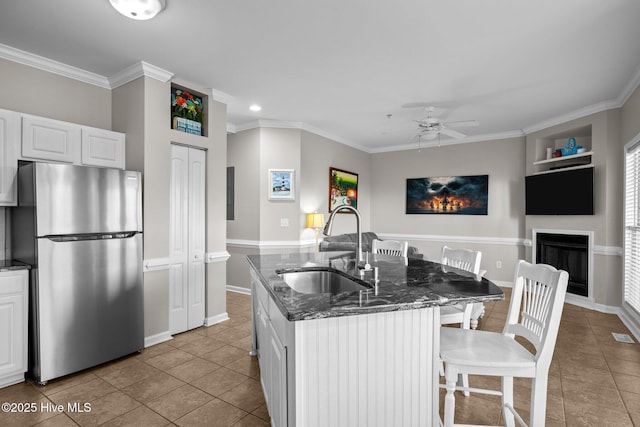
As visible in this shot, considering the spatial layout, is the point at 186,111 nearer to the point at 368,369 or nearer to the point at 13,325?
the point at 13,325

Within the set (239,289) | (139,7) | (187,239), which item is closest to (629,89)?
(139,7)

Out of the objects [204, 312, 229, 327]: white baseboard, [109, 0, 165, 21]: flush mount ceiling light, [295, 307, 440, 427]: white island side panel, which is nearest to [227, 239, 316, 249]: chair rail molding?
[204, 312, 229, 327]: white baseboard

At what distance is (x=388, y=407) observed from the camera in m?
1.44

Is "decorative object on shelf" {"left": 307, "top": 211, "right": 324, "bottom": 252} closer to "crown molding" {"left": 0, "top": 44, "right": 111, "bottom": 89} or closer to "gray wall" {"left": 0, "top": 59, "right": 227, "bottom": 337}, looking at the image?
"gray wall" {"left": 0, "top": 59, "right": 227, "bottom": 337}

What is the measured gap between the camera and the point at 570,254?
4836 mm

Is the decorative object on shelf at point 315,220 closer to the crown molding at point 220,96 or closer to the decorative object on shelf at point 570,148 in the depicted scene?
the crown molding at point 220,96

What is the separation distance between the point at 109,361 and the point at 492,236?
575 centimetres

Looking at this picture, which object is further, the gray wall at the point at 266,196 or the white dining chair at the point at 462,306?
the gray wall at the point at 266,196

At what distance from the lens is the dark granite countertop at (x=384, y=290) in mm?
1325

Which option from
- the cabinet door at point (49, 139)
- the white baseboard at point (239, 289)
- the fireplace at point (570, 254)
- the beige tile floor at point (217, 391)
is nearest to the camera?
the beige tile floor at point (217, 391)

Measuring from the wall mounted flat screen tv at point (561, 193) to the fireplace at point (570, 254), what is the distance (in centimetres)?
37

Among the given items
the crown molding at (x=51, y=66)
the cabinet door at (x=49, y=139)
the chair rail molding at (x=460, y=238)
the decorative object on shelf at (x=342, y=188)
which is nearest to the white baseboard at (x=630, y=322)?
the chair rail molding at (x=460, y=238)

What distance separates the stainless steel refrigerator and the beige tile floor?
9.3 inches

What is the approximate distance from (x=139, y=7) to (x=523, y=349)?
2927 mm
